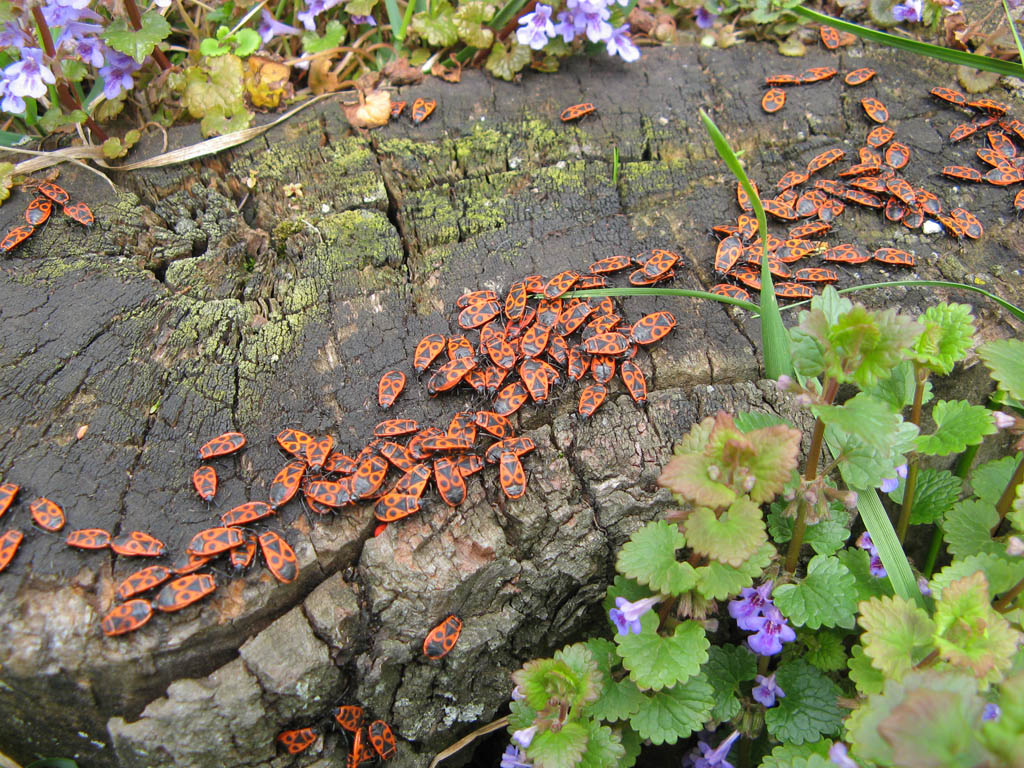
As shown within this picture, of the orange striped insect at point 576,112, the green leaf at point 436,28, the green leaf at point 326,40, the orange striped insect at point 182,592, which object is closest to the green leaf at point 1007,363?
the orange striped insect at point 576,112

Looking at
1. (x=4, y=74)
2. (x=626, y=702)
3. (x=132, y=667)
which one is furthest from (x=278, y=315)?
(x=626, y=702)

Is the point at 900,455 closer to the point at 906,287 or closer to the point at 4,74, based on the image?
the point at 906,287

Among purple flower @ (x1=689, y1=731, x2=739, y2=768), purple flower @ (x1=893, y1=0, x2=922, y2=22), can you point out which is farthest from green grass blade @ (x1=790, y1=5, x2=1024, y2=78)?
purple flower @ (x1=689, y1=731, x2=739, y2=768)

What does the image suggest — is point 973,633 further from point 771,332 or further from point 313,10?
point 313,10

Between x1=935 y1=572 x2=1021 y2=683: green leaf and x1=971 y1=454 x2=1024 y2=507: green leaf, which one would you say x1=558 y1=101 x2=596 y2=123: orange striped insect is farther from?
x1=935 y1=572 x2=1021 y2=683: green leaf

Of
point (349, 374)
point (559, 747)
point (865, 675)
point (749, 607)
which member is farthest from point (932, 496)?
point (349, 374)
